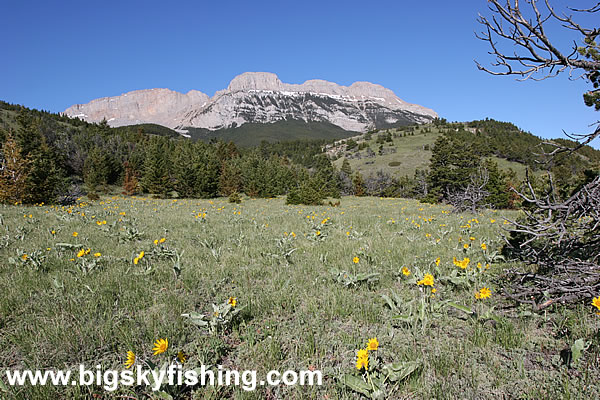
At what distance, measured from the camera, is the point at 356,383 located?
1925 millimetres

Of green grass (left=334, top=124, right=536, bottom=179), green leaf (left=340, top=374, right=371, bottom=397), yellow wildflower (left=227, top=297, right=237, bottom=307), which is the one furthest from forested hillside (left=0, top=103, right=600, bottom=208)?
yellow wildflower (left=227, top=297, right=237, bottom=307)

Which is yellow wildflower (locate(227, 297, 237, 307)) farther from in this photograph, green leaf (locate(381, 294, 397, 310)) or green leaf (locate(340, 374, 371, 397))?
green leaf (locate(381, 294, 397, 310))

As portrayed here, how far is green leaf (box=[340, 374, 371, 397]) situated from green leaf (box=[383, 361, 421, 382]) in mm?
186

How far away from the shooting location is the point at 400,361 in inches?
85.0

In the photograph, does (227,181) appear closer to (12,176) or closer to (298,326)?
(12,176)

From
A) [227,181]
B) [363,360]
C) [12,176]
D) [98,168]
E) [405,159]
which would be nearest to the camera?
[363,360]

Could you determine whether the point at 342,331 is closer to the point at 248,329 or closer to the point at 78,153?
the point at 248,329

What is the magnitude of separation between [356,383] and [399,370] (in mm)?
356

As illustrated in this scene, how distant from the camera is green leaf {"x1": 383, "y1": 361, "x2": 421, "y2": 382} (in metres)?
1.93

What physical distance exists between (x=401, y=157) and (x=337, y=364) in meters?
100

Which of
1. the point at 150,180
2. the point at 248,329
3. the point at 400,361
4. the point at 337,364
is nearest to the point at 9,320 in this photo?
the point at 248,329

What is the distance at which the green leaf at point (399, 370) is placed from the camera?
1.93 m

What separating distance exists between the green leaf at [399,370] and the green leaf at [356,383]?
0.61ft

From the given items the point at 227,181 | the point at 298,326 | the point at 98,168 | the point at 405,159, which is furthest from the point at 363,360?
the point at 405,159
